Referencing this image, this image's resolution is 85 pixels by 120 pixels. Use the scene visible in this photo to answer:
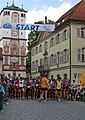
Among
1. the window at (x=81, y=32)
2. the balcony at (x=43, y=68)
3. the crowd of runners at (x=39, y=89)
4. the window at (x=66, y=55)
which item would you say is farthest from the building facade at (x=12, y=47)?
the crowd of runners at (x=39, y=89)

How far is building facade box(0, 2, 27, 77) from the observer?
3607 inches

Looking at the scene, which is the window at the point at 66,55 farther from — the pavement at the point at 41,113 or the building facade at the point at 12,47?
the building facade at the point at 12,47

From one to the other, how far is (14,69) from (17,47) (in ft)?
22.3

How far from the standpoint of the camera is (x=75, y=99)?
23375 millimetres

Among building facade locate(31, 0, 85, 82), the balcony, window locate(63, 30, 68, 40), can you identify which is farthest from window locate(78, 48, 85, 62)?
the balcony

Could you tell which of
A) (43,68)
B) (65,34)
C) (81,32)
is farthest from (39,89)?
(43,68)

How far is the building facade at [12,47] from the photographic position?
91625 mm

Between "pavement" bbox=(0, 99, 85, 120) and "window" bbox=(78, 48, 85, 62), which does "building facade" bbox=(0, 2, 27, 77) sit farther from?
"pavement" bbox=(0, 99, 85, 120)

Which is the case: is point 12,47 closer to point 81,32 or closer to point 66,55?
point 66,55

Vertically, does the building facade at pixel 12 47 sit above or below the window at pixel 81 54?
above

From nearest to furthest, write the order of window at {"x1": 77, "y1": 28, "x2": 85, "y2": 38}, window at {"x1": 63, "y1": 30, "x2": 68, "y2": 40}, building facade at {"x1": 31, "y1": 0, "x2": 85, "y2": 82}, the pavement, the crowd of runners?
the pavement < the crowd of runners < building facade at {"x1": 31, "y1": 0, "x2": 85, "y2": 82} < window at {"x1": 77, "y1": 28, "x2": 85, "y2": 38} < window at {"x1": 63, "y1": 30, "x2": 68, "y2": 40}

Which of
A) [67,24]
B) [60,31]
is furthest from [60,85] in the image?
[60,31]

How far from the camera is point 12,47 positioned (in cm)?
9200

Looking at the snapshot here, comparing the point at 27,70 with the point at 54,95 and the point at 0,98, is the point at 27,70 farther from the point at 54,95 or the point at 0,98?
the point at 0,98
